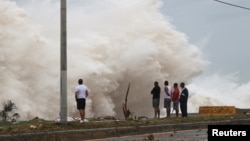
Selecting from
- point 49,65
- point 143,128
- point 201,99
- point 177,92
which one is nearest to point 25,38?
point 49,65

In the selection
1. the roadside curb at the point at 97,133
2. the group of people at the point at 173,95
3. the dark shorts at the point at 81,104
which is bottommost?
the roadside curb at the point at 97,133

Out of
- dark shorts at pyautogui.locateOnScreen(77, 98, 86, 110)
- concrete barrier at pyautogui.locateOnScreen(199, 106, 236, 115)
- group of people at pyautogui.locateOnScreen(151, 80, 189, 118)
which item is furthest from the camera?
concrete barrier at pyautogui.locateOnScreen(199, 106, 236, 115)

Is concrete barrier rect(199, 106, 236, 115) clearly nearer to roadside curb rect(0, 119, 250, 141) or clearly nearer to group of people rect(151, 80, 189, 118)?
group of people rect(151, 80, 189, 118)

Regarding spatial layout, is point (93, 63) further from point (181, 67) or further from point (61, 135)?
point (61, 135)

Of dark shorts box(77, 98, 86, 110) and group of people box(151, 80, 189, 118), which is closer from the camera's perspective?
dark shorts box(77, 98, 86, 110)

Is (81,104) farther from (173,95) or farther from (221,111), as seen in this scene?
(221,111)

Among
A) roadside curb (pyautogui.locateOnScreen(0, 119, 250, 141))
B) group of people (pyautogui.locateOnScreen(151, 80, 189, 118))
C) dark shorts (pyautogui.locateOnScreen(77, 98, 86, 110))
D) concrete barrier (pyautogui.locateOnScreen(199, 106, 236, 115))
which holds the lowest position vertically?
roadside curb (pyautogui.locateOnScreen(0, 119, 250, 141))

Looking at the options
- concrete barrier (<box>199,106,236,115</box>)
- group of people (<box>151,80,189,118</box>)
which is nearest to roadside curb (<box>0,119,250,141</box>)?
group of people (<box>151,80,189,118</box>)

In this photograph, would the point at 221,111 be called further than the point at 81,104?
Yes

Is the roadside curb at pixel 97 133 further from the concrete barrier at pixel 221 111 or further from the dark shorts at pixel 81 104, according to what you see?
the concrete barrier at pixel 221 111

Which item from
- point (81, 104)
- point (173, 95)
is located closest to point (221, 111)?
point (173, 95)

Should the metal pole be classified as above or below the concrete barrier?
above

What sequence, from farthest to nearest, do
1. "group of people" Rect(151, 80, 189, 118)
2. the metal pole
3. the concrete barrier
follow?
the concrete barrier < "group of people" Rect(151, 80, 189, 118) < the metal pole

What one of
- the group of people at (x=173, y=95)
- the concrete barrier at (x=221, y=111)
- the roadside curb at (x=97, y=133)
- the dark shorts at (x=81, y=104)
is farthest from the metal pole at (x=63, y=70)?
the concrete barrier at (x=221, y=111)
